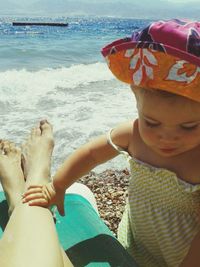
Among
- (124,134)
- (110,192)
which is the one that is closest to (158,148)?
(124,134)

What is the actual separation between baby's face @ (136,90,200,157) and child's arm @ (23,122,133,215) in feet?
1.17

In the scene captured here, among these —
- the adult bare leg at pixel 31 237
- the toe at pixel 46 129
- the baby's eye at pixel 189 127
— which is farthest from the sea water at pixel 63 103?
the baby's eye at pixel 189 127

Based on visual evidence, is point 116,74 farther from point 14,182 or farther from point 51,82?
point 51,82

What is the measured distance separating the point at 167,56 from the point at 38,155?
1.63 metres

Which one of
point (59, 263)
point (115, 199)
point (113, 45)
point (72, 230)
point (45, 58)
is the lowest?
point (45, 58)

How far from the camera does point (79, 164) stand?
227 centimetres

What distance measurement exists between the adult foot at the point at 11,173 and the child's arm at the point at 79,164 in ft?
0.61

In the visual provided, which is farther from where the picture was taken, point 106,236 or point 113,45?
point 106,236

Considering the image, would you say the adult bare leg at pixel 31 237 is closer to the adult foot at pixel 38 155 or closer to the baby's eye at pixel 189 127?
the adult foot at pixel 38 155

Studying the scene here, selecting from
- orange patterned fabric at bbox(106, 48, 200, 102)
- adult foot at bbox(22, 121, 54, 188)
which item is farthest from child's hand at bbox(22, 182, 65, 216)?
orange patterned fabric at bbox(106, 48, 200, 102)

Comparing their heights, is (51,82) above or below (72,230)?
below

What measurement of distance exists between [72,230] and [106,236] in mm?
226

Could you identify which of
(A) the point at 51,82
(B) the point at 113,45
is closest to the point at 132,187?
(B) the point at 113,45

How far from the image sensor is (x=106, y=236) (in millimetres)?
2385
